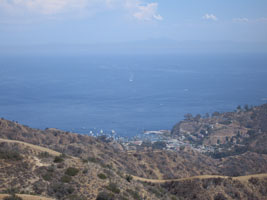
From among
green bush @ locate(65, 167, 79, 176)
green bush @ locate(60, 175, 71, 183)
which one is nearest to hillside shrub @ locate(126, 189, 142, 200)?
green bush @ locate(65, 167, 79, 176)

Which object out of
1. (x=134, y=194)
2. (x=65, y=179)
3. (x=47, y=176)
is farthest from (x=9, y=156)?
(x=134, y=194)

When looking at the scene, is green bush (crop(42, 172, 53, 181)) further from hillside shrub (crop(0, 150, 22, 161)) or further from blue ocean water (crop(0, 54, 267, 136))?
blue ocean water (crop(0, 54, 267, 136))

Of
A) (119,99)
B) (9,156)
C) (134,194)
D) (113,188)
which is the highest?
(9,156)

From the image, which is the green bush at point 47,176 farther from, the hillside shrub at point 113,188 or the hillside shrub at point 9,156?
the hillside shrub at point 113,188

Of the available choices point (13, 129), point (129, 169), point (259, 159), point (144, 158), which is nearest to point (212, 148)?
point (259, 159)

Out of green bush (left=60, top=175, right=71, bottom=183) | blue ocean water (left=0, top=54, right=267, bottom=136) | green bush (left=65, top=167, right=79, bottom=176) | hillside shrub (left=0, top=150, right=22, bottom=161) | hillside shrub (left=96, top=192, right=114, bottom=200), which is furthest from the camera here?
blue ocean water (left=0, top=54, right=267, bottom=136)

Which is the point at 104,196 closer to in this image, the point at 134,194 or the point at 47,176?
the point at 134,194

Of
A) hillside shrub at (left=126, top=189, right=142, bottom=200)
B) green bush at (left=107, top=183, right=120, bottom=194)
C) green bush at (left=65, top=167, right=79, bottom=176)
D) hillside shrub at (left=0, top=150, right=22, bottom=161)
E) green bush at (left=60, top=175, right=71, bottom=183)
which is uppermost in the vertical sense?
hillside shrub at (left=0, top=150, right=22, bottom=161)

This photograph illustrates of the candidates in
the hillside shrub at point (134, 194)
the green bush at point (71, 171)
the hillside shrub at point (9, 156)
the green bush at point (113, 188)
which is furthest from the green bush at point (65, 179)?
the hillside shrub at point (134, 194)

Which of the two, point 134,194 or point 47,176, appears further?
point 134,194

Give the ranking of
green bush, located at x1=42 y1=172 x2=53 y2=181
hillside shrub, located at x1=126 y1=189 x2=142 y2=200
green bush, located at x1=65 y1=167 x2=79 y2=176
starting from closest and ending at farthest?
1. green bush, located at x1=42 y1=172 x2=53 y2=181
2. hillside shrub, located at x1=126 y1=189 x2=142 y2=200
3. green bush, located at x1=65 y1=167 x2=79 y2=176

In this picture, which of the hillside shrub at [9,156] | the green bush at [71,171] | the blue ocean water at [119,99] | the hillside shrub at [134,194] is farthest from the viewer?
the blue ocean water at [119,99]
